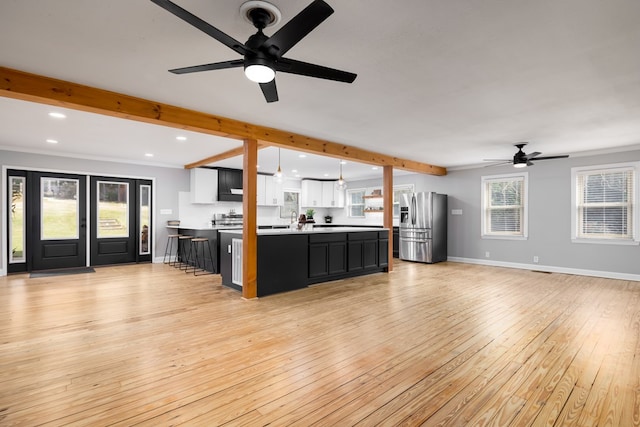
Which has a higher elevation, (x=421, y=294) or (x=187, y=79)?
(x=187, y=79)

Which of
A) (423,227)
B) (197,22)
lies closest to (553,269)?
(423,227)

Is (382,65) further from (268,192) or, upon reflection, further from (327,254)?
(268,192)

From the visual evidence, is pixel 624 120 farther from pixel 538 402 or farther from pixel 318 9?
pixel 318 9

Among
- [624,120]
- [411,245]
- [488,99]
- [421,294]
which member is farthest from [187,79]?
[411,245]

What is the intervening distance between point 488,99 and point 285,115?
2.36 metres

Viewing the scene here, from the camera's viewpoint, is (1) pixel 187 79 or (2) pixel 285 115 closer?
(1) pixel 187 79

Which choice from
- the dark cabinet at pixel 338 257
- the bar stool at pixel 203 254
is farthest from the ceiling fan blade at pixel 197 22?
the bar stool at pixel 203 254

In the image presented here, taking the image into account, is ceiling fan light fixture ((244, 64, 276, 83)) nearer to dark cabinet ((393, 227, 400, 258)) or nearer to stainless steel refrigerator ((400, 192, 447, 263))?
stainless steel refrigerator ((400, 192, 447, 263))

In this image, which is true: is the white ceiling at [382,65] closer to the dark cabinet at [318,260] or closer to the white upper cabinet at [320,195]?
the dark cabinet at [318,260]

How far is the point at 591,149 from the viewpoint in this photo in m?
5.91

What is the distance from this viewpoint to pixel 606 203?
19.6 feet

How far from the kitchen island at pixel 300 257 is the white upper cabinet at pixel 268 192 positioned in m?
3.65

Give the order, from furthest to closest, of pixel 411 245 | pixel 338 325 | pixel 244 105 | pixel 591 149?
pixel 411 245
pixel 591 149
pixel 244 105
pixel 338 325

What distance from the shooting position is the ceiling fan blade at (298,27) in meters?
1.50
